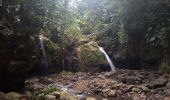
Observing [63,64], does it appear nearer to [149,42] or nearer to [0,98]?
[149,42]

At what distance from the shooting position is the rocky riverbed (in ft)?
33.7

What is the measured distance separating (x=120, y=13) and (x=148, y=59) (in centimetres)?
293

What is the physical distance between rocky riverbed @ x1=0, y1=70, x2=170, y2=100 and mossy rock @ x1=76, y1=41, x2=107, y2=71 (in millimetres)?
2014

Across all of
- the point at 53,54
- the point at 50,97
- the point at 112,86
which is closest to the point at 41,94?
the point at 50,97

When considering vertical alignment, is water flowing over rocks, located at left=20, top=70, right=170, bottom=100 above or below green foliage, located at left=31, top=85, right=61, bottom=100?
below

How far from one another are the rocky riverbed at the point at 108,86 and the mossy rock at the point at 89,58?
6.61ft

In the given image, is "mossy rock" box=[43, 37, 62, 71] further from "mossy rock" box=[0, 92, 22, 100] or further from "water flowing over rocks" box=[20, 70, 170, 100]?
"mossy rock" box=[0, 92, 22, 100]

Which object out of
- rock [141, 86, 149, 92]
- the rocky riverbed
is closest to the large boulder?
the rocky riverbed

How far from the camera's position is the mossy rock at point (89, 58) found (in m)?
16.7

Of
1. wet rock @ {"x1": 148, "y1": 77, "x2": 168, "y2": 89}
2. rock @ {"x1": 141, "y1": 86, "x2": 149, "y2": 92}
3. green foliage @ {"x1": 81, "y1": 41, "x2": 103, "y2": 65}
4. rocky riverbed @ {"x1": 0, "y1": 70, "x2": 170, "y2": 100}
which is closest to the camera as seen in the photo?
rocky riverbed @ {"x1": 0, "y1": 70, "x2": 170, "y2": 100}

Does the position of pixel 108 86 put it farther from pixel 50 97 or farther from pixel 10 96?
pixel 10 96

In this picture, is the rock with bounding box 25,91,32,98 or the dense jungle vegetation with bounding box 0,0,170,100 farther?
the rock with bounding box 25,91,32,98

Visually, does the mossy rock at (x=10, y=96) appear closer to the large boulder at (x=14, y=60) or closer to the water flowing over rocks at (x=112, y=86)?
the large boulder at (x=14, y=60)

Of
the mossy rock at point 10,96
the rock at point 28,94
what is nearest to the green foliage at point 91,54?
the rock at point 28,94
